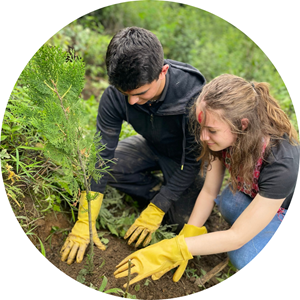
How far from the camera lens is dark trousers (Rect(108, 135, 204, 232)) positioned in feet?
8.62

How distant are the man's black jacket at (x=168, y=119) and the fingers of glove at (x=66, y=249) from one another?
17.5 inches

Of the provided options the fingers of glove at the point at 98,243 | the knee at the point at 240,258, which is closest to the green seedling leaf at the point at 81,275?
the fingers of glove at the point at 98,243

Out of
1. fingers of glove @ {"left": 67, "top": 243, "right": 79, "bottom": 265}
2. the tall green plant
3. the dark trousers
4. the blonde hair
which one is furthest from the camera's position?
the dark trousers

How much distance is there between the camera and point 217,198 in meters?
2.34

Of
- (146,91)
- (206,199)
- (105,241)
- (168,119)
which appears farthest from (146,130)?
(105,241)

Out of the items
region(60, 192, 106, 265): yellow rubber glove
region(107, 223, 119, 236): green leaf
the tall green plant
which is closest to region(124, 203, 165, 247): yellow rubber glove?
region(107, 223, 119, 236): green leaf

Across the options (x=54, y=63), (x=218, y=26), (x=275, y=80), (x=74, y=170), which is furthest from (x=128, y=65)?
(x=218, y=26)

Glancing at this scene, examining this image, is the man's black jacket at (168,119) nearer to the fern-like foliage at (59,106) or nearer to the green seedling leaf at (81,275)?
the green seedling leaf at (81,275)

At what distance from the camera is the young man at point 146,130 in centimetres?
168

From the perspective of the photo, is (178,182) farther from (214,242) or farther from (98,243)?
(98,243)

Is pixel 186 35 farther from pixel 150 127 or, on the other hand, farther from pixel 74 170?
pixel 74 170

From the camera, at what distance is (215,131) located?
5.49 ft

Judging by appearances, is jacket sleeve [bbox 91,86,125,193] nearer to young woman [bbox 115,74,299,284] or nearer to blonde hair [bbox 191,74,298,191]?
young woman [bbox 115,74,299,284]

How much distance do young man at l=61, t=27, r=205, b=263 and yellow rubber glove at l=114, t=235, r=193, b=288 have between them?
1.14 ft
